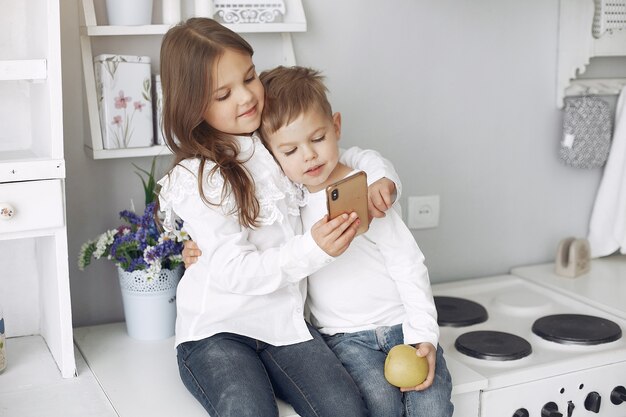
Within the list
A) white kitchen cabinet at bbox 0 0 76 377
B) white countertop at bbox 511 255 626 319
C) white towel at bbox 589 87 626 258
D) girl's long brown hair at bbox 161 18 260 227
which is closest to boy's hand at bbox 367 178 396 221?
girl's long brown hair at bbox 161 18 260 227

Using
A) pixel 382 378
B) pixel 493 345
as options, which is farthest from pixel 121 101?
pixel 493 345

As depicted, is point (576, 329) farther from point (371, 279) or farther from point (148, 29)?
point (148, 29)

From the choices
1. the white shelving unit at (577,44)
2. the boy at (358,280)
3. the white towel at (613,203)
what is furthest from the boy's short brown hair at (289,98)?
the white towel at (613,203)

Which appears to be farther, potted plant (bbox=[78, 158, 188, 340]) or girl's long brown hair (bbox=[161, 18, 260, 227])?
potted plant (bbox=[78, 158, 188, 340])

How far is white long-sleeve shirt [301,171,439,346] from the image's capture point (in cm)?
158

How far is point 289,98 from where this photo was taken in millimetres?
1506

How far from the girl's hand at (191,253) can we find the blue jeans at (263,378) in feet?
0.53

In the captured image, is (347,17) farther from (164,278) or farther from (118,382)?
(118,382)

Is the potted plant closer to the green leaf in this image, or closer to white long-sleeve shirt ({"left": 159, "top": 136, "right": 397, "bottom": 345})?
the green leaf

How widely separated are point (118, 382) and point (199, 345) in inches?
7.1

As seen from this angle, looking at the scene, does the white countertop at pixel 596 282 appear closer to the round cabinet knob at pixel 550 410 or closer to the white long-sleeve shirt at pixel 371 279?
the round cabinet knob at pixel 550 410

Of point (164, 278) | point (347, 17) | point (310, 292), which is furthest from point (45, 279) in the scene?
point (347, 17)

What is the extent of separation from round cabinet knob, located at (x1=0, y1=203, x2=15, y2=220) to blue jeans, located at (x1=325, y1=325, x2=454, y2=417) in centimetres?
62

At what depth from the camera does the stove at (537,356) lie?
63.5 inches
